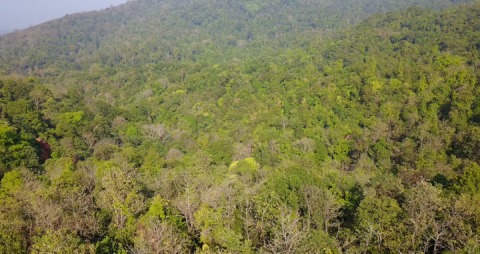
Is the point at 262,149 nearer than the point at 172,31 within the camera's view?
Yes

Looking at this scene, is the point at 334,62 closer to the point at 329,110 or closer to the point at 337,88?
the point at 337,88

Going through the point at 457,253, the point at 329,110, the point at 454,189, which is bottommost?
the point at 329,110

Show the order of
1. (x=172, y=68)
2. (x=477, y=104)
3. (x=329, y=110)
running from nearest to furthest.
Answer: (x=477, y=104)
(x=329, y=110)
(x=172, y=68)

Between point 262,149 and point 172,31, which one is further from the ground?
point 172,31

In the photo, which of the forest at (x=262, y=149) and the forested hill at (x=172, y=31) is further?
the forested hill at (x=172, y=31)

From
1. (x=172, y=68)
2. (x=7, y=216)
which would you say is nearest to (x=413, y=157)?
(x=7, y=216)

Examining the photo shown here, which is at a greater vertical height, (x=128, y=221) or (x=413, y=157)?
(x=128, y=221)

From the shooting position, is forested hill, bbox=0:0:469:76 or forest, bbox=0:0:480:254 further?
forested hill, bbox=0:0:469:76

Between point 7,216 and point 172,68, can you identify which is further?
point 172,68
